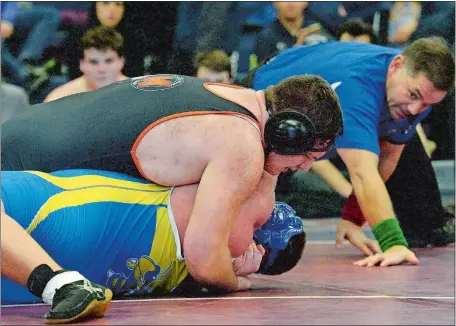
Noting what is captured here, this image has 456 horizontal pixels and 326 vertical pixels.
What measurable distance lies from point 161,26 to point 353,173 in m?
3.25

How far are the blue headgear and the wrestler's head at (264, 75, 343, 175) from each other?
0.29 metres

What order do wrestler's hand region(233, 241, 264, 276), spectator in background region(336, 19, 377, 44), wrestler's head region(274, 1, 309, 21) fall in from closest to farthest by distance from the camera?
wrestler's hand region(233, 241, 264, 276), spectator in background region(336, 19, 377, 44), wrestler's head region(274, 1, 309, 21)

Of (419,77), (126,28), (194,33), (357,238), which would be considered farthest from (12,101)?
(419,77)

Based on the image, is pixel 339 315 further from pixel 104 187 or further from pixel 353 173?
pixel 353 173

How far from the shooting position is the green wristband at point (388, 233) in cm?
432

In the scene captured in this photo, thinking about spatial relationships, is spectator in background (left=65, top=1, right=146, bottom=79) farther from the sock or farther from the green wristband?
the sock

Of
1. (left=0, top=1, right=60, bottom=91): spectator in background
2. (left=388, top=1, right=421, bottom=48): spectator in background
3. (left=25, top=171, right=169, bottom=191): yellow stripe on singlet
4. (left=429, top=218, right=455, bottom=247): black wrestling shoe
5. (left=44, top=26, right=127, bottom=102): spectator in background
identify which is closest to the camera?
(left=25, top=171, right=169, bottom=191): yellow stripe on singlet

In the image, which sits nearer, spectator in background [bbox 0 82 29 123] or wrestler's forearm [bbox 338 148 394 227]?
wrestler's forearm [bbox 338 148 394 227]

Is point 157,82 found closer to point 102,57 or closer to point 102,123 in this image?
point 102,123

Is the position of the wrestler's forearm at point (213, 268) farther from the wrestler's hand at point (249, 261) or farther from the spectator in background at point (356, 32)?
the spectator in background at point (356, 32)

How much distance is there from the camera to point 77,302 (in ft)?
8.58

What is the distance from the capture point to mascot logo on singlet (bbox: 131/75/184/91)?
3373 millimetres

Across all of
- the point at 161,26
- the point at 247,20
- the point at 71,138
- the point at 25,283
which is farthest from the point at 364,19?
the point at 25,283

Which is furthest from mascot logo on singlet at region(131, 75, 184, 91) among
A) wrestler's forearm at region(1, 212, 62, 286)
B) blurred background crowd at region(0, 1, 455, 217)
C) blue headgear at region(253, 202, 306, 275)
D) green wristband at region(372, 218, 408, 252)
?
blurred background crowd at region(0, 1, 455, 217)
